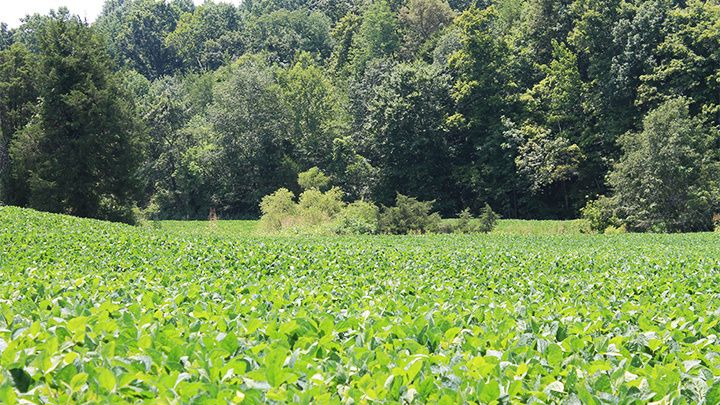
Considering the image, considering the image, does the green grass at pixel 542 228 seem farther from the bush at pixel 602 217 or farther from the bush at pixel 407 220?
the bush at pixel 407 220

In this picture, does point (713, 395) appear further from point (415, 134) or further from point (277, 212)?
point (415, 134)

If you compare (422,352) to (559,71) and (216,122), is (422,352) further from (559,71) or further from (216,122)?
(216,122)

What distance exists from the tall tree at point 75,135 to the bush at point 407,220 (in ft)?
50.6

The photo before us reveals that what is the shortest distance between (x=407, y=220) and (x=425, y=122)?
→ 1857 cm

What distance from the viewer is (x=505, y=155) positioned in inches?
1572

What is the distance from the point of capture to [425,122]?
145 feet

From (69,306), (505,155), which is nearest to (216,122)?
(505,155)

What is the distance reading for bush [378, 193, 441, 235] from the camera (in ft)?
90.7

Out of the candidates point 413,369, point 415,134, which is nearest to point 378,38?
point 415,134

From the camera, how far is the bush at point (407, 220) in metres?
27.6

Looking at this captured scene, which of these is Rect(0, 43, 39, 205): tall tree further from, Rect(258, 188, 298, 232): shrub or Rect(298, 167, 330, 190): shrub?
Rect(298, 167, 330, 190): shrub

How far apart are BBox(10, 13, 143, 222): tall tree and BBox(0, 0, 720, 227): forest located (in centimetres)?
10

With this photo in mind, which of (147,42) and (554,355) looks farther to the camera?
(147,42)

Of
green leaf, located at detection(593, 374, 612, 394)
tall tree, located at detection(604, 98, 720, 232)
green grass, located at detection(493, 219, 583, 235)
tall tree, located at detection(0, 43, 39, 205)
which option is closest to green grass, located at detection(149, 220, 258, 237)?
tall tree, located at detection(0, 43, 39, 205)
